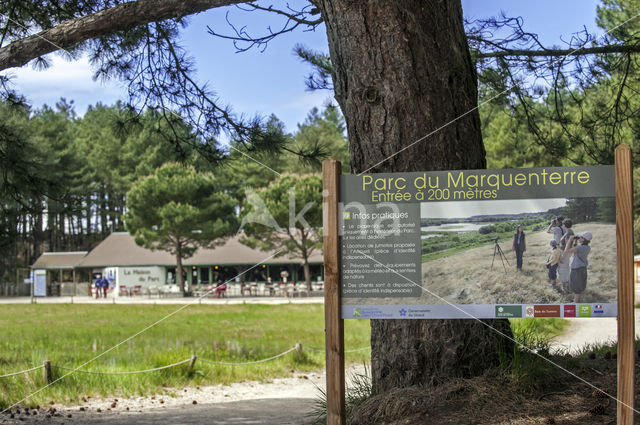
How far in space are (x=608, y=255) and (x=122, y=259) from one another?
39.2 metres

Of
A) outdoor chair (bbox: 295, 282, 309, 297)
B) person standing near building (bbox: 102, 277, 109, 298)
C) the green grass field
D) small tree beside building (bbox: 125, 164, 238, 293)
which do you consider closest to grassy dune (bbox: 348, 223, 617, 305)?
the green grass field

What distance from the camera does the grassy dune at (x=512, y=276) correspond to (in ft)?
12.0

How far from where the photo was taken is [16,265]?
46281mm

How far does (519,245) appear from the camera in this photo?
3.77 metres

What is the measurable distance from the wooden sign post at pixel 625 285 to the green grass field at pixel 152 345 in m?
6.36

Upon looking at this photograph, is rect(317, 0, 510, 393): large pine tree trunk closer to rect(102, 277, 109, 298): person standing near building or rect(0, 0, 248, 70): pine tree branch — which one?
rect(0, 0, 248, 70): pine tree branch

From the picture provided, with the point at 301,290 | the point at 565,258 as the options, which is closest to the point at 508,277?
the point at 565,258

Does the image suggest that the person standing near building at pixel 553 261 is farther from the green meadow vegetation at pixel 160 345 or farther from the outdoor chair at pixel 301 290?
the outdoor chair at pixel 301 290

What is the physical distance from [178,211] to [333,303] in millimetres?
32681

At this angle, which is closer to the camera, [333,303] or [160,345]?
[333,303]

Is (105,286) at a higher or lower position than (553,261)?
lower

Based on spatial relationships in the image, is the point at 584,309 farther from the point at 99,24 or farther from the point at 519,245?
the point at 99,24

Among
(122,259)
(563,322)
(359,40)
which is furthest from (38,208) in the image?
(122,259)

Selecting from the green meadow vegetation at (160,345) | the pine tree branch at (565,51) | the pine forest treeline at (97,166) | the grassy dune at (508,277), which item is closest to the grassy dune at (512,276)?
the grassy dune at (508,277)
